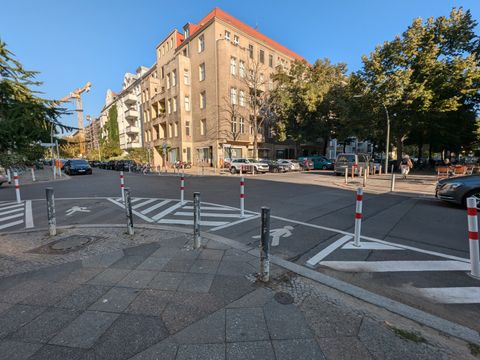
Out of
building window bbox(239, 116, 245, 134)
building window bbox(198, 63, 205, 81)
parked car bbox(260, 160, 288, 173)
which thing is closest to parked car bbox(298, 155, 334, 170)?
parked car bbox(260, 160, 288, 173)

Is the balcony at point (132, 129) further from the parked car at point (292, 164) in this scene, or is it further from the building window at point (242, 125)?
the parked car at point (292, 164)

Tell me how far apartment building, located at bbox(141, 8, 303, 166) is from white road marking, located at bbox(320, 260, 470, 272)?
1103 inches

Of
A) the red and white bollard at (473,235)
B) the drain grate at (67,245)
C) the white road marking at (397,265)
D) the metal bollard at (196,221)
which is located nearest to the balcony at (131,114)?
the drain grate at (67,245)

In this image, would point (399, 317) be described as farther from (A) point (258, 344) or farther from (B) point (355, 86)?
(B) point (355, 86)

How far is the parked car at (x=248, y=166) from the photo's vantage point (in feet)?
80.1

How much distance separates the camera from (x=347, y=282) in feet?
10.8

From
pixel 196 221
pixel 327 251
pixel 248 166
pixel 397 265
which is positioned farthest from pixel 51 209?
pixel 248 166

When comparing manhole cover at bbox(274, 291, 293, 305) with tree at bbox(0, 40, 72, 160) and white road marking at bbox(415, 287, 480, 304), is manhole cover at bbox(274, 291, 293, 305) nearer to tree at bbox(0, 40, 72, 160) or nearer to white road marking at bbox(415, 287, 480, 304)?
white road marking at bbox(415, 287, 480, 304)

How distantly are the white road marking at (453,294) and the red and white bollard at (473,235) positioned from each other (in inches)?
15.8

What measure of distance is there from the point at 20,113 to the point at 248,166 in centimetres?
1767

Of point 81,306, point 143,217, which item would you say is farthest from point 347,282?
point 143,217

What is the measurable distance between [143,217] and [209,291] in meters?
4.87

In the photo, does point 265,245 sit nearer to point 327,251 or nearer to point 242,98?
point 327,251

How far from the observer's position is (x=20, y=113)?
43.1ft
